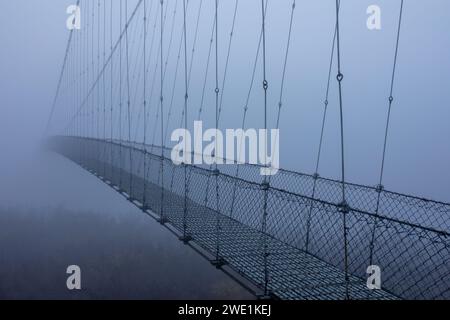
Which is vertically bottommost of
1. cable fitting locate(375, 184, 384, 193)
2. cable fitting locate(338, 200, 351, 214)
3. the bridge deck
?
the bridge deck

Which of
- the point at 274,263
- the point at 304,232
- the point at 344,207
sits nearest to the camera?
the point at 344,207

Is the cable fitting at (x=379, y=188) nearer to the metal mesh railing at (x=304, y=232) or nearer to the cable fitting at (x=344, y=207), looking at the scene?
the metal mesh railing at (x=304, y=232)

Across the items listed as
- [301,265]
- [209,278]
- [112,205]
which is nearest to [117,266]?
[209,278]

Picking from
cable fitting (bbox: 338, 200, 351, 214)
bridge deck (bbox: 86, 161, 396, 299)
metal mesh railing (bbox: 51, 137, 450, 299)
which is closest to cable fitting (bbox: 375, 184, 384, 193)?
metal mesh railing (bbox: 51, 137, 450, 299)

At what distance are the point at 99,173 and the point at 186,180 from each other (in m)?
5.95

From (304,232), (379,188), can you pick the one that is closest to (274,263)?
(304,232)

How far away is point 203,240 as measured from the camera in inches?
176

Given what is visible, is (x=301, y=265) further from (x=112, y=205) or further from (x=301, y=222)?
(x=112, y=205)

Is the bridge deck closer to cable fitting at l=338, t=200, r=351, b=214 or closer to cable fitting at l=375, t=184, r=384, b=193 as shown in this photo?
cable fitting at l=338, t=200, r=351, b=214

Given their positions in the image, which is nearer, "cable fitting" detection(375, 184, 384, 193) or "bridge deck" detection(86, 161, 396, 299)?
"bridge deck" detection(86, 161, 396, 299)

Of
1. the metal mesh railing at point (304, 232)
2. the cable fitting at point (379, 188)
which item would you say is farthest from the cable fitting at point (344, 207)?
the cable fitting at point (379, 188)

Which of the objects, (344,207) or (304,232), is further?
(304,232)

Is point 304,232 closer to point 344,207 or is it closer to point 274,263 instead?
point 274,263

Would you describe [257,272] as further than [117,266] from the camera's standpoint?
No
